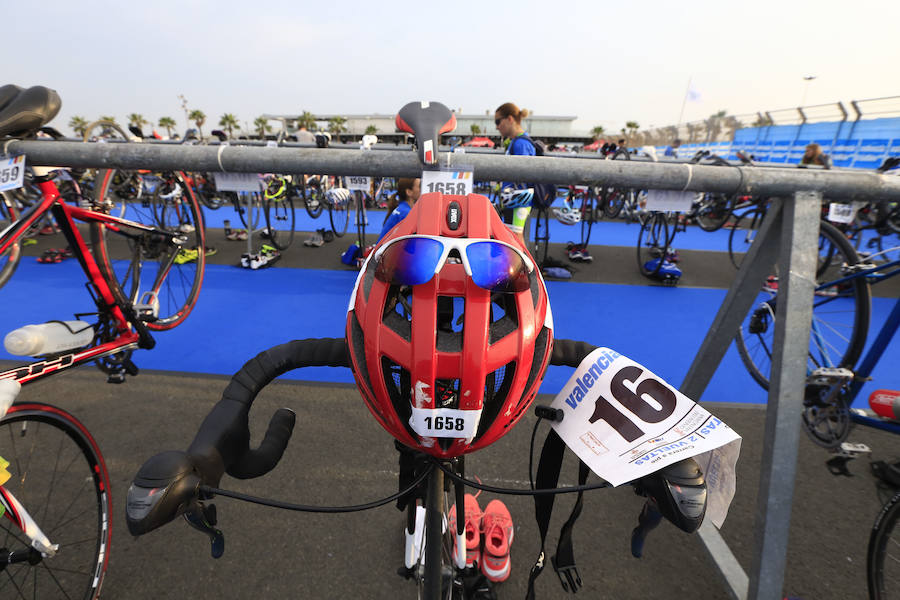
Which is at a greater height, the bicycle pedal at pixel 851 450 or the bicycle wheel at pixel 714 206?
the bicycle wheel at pixel 714 206

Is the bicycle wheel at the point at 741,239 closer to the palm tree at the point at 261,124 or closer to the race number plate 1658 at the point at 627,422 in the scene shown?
the race number plate 1658 at the point at 627,422

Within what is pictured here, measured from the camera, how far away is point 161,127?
6353 cm

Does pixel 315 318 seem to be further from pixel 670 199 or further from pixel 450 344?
pixel 450 344

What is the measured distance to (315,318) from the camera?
4.75m

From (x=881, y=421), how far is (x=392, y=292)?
3.16m

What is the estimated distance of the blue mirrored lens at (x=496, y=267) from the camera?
0.76 meters

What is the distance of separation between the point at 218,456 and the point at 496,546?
1522mm

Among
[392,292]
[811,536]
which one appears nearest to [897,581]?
[811,536]

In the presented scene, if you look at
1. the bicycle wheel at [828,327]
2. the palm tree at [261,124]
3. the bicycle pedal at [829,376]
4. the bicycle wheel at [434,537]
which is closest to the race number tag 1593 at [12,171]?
the bicycle wheel at [434,537]

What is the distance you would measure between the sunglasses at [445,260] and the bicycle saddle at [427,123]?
0.54 metres

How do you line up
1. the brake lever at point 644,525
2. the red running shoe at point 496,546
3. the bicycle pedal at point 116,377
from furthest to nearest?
the bicycle pedal at point 116,377 → the red running shoe at point 496,546 → the brake lever at point 644,525

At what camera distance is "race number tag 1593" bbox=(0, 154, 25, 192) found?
159cm

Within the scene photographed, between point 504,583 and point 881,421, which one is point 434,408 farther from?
point 881,421

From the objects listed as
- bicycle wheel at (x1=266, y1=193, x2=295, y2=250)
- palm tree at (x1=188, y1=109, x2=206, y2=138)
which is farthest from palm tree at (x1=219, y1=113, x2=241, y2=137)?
bicycle wheel at (x1=266, y1=193, x2=295, y2=250)
